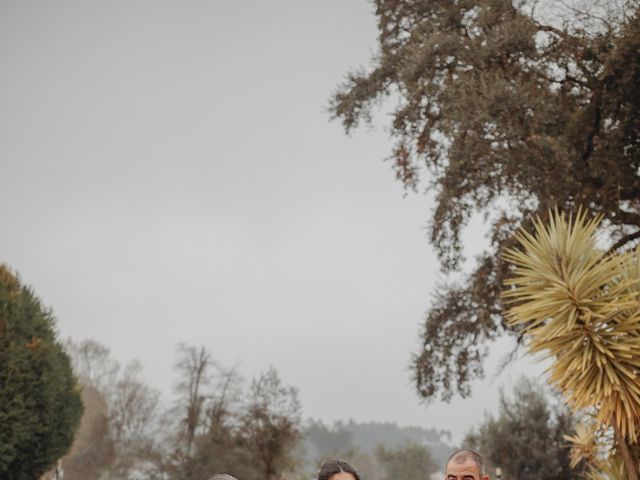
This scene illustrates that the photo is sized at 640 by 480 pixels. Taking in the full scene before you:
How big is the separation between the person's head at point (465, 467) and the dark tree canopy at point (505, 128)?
422 inches

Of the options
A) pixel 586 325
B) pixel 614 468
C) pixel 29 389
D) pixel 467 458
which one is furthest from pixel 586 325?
pixel 29 389

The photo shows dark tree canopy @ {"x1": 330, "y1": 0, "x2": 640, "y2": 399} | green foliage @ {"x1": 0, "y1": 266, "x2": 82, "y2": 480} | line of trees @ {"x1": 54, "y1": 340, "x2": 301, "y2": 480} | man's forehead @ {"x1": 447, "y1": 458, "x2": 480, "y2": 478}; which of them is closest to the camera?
man's forehead @ {"x1": 447, "y1": 458, "x2": 480, "y2": 478}

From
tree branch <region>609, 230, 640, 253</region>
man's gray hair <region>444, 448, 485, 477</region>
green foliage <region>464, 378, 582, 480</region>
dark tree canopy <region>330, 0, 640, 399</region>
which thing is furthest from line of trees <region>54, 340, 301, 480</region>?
man's gray hair <region>444, 448, 485, 477</region>

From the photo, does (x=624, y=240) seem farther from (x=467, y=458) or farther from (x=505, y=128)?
(x=467, y=458)

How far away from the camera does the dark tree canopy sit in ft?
49.9

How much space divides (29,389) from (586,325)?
20.4 metres

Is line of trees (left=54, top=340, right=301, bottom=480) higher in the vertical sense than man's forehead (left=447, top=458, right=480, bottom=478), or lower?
higher

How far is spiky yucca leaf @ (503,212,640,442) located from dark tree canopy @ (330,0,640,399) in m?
3.70

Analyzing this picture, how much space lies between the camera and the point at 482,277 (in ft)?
55.7

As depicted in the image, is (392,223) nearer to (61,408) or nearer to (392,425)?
(392,425)

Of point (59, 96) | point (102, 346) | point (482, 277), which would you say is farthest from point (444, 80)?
point (59, 96)

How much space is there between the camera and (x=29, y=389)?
25.1 meters

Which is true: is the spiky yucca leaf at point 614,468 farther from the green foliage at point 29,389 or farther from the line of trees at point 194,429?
the line of trees at point 194,429

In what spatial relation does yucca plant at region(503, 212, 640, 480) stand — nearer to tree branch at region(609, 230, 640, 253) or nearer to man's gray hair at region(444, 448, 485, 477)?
tree branch at region(609, 230, 640, 253)
